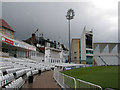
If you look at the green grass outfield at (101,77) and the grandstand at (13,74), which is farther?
the green grass outfield at (101,77)

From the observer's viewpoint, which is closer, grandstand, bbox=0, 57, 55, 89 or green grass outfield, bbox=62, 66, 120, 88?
grandstand, bbox=0, 57, 55, 89

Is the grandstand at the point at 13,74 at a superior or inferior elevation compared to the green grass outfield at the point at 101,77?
superior

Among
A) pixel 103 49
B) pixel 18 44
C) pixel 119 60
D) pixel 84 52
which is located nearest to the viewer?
pixel 18 44

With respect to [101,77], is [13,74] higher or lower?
higher

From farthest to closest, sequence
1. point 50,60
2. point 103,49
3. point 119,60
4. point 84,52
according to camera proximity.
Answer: point 103,49 → point 119,60 → point 84,52 → point 50,60

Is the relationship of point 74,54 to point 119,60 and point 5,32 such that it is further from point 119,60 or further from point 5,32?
point 5,32

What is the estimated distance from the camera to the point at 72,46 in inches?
2297

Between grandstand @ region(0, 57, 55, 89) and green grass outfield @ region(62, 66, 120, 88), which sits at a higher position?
grandstand @ region(0, 57, 55, 89)

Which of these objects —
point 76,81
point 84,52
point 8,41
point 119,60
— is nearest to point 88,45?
point 84,52

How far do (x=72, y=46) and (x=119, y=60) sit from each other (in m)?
26.1

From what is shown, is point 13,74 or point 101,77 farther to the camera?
point 101,77

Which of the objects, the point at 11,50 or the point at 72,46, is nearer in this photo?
the point at 11,50

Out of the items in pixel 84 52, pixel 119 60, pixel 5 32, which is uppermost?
pixel 5 32

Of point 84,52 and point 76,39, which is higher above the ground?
point 76,39
